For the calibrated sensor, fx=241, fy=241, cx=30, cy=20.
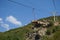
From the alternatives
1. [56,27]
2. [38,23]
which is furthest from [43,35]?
[38,23]

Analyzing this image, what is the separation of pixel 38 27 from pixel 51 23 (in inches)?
189

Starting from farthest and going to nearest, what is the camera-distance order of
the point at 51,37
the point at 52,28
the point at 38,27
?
the point at 38,27 → the point at 52,28 → the point at 51,37

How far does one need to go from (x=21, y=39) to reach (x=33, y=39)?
6.44 m

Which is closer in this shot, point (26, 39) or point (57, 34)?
point (57, 34)

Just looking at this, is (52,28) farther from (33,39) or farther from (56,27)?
(33,39)

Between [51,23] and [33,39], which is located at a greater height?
[51,23]

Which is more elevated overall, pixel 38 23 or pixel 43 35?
pixel 38 23

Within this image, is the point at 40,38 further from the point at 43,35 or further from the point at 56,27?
the point at 56,27

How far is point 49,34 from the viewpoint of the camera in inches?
2707

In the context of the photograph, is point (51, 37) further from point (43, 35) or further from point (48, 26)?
point (48, 26)

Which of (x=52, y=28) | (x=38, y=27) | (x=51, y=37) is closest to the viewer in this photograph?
(x=51, y=37)

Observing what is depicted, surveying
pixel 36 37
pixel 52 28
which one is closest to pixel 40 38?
pixel 36 37

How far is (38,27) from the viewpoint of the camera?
78188 millimetres

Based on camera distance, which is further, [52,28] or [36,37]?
[52,28]
